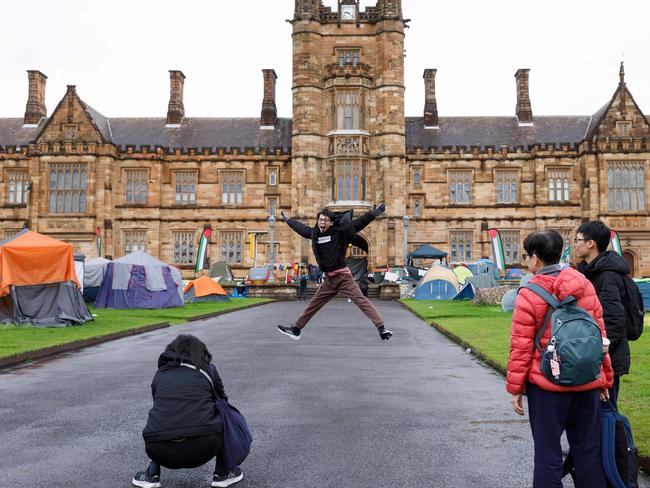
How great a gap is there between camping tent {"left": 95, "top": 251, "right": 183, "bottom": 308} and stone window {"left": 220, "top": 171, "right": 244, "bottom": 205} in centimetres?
1947

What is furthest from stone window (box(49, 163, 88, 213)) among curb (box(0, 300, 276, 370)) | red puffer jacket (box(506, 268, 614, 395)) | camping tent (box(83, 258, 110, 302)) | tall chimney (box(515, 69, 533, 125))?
red puffer jacket (box(506, 268, 614, 395))

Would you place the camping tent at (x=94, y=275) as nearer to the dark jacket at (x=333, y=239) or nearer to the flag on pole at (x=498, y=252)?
the flag on pole at (x=498, y=252)

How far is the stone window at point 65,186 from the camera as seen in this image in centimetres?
4500

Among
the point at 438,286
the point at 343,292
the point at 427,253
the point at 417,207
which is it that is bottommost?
the point at 438,286

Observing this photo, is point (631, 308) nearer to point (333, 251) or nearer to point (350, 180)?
point (333, 251)

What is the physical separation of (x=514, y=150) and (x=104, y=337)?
37012 mm

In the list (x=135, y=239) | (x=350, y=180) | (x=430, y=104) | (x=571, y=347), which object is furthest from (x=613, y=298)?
(x=430, y=104)

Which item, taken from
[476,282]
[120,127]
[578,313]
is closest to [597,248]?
[578,313]

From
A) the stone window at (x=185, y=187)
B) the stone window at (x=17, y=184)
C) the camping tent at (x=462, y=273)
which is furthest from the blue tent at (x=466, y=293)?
the stone window at (x=17, y=184)

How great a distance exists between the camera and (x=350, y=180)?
1750 inches

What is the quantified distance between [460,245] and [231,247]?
15.9 m

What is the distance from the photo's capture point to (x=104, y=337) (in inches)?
602

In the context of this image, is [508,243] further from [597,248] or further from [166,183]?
[597,248]

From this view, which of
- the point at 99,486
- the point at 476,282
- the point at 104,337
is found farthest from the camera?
the point at 476,282
